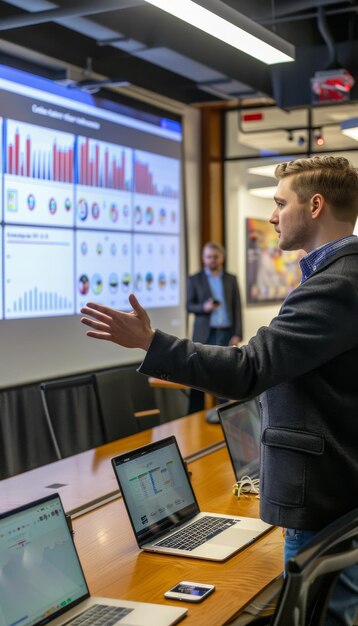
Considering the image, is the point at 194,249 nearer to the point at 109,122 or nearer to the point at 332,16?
the point at 109,122

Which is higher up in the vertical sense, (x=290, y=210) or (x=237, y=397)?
(x=290, y=210)

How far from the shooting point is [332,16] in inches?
258

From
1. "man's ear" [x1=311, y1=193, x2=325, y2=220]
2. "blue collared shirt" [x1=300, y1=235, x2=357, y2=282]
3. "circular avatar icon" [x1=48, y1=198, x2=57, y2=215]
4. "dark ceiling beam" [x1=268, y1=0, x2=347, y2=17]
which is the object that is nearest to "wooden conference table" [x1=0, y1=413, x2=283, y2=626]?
"blue collared shirt" [x1=300, y1=235, x2=357, y2=282]

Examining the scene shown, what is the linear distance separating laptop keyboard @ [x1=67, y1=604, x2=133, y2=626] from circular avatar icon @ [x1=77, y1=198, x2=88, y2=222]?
4828 millimetres

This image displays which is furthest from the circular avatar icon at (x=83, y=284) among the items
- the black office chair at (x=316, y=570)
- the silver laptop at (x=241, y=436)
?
the black office chair at (x=316, y=570)

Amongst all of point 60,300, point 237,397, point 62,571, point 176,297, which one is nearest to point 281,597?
point 237,397

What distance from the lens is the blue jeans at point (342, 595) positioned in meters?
1.98

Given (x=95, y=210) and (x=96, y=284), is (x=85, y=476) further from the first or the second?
(x=95, y=210)

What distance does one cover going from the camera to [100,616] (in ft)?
6.31

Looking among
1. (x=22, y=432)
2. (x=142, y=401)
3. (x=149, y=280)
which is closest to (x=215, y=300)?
(x=149, y=280)

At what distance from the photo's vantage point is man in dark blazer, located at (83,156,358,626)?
6.15 ft

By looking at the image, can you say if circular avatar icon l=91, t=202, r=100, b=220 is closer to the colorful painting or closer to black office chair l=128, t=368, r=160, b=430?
black office chair l=128, t=368, r=160, b=430

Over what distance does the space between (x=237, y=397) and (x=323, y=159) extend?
601mm

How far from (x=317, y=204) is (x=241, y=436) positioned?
153cm
